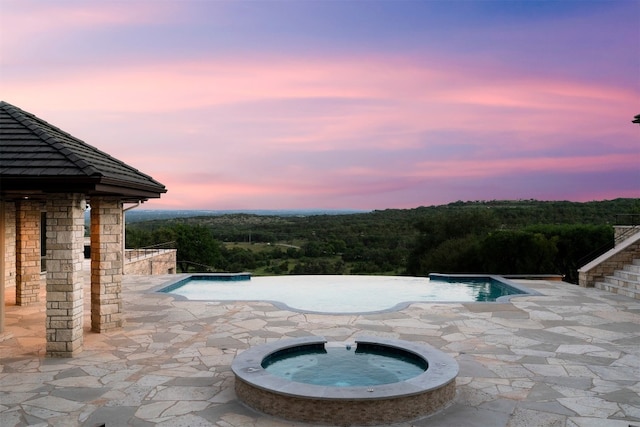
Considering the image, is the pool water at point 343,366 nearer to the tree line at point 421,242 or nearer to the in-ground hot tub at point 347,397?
the in-ground hot tub at point 347,397

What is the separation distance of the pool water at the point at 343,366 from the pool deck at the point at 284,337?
2.20ft

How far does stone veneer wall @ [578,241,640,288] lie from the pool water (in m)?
10.5

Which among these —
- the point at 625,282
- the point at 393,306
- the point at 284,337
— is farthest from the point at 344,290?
the point at 625,282

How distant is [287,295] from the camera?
A: 49.7 feet

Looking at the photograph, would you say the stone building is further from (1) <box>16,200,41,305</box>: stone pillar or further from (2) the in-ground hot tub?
(2) the in-ground hot tub

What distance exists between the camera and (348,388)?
5453 mm

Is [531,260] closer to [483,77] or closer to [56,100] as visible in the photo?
[483,77]

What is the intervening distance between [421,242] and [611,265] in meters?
18.8

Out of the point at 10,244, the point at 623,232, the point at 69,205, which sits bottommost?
the point at 10,244

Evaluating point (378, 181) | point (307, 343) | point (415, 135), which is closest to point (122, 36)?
point (307, 343)

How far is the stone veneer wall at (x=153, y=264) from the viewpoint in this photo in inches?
731

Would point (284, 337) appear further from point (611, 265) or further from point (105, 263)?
point (611, 265)

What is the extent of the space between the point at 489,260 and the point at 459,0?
39.6ft

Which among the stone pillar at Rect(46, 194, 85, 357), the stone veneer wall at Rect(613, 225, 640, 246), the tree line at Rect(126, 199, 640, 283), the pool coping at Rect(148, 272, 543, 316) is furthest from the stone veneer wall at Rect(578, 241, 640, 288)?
the stone pillar at Rect(46, 194, 85, 357)
